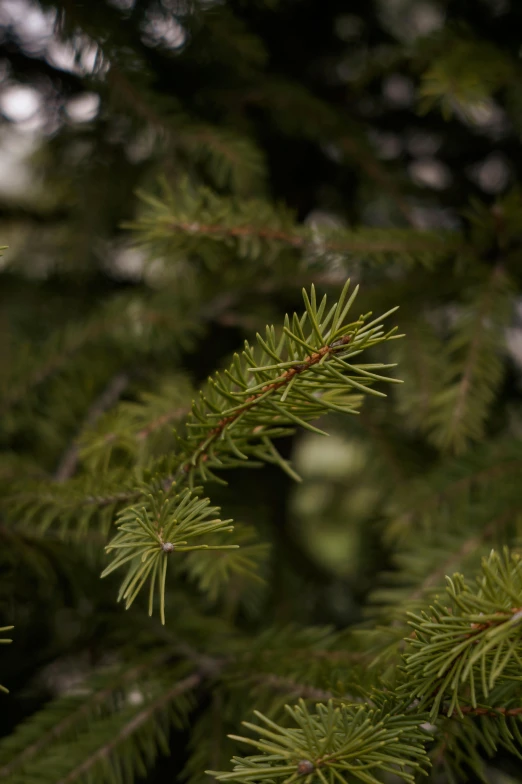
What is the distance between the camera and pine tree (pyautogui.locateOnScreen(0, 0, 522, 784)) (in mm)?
291

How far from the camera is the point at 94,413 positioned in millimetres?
620

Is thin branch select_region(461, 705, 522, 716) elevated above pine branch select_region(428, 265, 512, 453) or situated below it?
below

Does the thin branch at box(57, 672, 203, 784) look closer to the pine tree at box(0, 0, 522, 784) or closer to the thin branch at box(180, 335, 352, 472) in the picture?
the pine tree at box(0, 0, 522, 784)

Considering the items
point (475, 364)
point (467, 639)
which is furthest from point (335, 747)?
point (475, 364)

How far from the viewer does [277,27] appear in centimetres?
80

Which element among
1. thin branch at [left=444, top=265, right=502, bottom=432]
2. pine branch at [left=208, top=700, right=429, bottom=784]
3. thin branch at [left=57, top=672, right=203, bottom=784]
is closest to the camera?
pine branch at [left=208, top=700, right=429, bottom=784]

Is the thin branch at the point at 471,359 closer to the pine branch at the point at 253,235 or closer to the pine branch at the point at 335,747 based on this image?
the pine branch at the point at 253,235

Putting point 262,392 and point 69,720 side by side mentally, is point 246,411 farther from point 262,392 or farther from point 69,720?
point 69,720

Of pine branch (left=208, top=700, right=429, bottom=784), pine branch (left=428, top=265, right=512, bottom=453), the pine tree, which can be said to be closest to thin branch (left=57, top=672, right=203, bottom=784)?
the pine tree

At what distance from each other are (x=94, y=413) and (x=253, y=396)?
Result: 363 mm

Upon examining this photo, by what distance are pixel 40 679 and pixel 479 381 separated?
54cm

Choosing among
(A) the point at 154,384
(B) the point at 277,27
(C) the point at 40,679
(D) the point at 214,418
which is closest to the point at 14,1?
(B) the point at 277,27

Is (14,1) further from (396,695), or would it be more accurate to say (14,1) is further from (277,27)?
(396,695)

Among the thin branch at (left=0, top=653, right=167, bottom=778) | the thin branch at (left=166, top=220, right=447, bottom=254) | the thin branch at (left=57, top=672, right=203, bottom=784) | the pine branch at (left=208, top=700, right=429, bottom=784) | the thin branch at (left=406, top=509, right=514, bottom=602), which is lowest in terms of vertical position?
the thin branch at (left=0, top=653, right=167, bottom=778)
